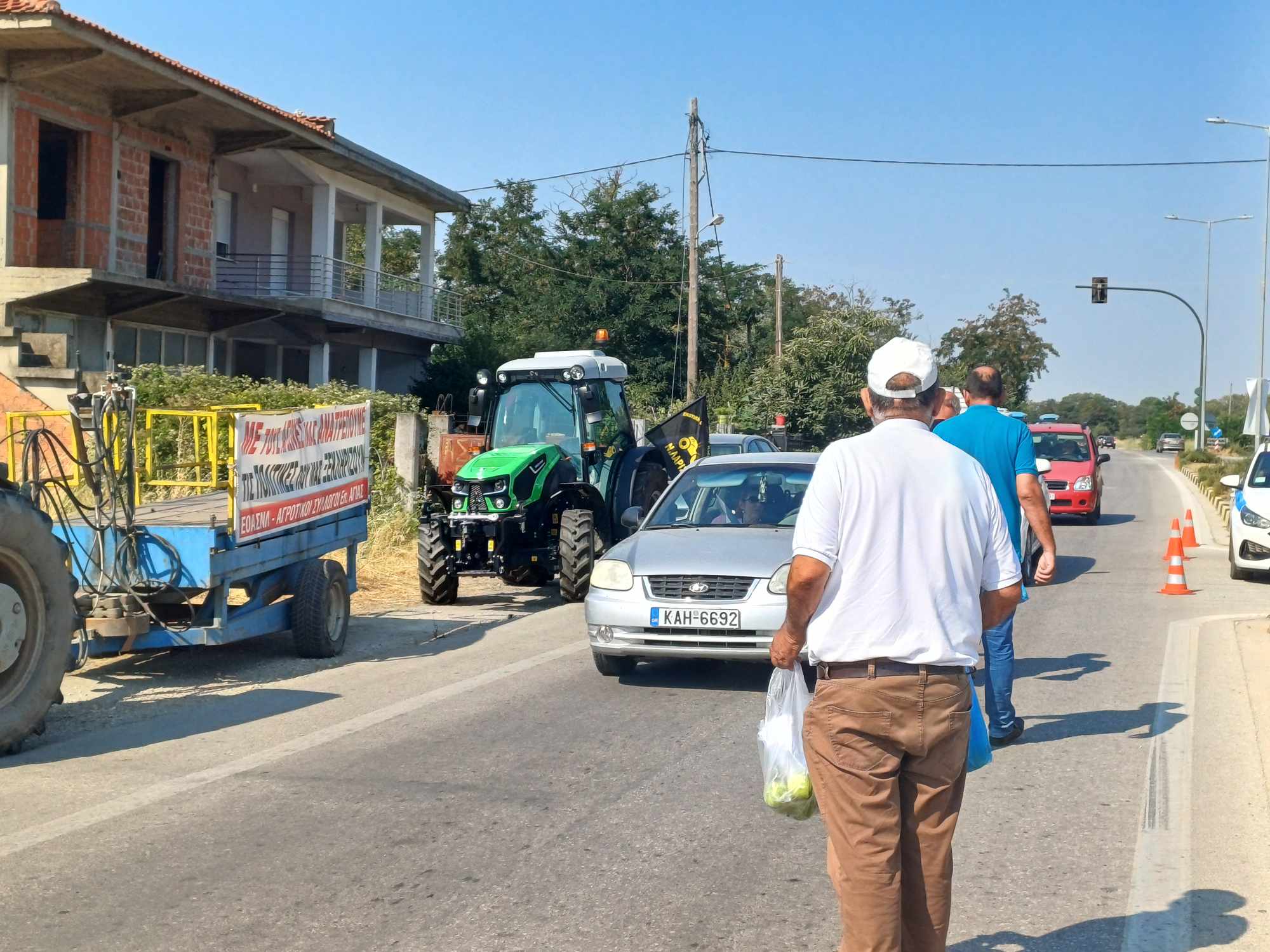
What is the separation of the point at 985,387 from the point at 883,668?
4.33 m

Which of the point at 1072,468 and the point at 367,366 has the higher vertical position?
the point at 367,366

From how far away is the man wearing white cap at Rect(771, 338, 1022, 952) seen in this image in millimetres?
3416

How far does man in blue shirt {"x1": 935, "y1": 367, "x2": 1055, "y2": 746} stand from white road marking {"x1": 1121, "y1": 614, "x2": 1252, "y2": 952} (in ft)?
2.57

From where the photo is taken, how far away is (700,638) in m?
8.62

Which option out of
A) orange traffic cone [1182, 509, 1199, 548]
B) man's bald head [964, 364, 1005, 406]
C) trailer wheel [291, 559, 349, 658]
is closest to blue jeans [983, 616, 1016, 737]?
man's bald head [964, 364, 1005, 406]

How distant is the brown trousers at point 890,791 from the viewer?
341cm

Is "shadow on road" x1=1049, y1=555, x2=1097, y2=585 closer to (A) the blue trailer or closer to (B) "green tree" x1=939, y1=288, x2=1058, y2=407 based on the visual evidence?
(A) the blue trailer

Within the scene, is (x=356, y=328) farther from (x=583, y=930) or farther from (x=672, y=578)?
(x=583, y=930)

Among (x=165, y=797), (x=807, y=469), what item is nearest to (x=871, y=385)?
(x=165, y=797)

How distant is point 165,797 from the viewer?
20.1 ft

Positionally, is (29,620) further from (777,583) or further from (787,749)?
(787,749)

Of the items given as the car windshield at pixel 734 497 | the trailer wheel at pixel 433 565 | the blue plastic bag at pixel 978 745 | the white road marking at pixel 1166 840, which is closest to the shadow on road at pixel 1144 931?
the white road marking at pixel 1166 840

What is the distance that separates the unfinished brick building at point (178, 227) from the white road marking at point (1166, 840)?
57.3ft

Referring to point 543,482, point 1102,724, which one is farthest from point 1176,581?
point 1102,724
